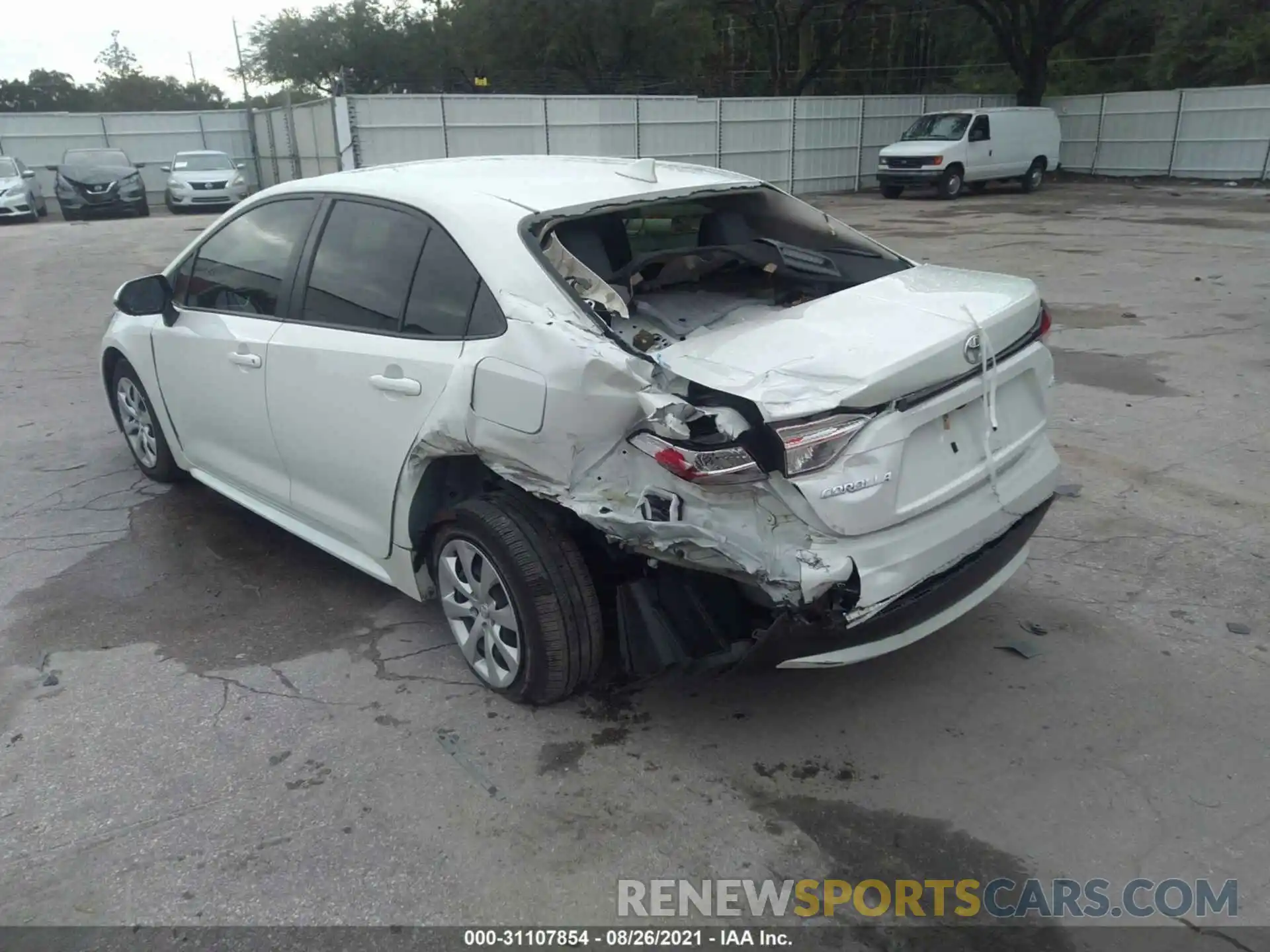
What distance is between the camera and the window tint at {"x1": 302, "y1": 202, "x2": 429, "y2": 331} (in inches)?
139

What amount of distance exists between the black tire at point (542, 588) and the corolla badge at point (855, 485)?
0.90m

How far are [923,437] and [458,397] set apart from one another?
148cm

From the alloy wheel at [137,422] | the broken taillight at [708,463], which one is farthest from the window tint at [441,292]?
the alloy wheel at [137,422]

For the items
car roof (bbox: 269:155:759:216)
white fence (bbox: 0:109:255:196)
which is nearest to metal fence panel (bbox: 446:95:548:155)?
white fence (bbox: 0:109:255:196)

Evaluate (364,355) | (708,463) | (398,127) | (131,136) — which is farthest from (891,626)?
(131,136)

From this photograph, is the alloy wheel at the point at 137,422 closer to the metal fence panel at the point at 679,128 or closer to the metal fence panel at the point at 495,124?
the metal fence panel at the point at 495,124

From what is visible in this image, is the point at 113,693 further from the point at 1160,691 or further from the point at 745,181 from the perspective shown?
the point at 1160,691

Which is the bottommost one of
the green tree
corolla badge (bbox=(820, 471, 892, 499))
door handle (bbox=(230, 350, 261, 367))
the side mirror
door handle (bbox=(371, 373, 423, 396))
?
corolla badge (bbox=(820, 471, 892, 499))

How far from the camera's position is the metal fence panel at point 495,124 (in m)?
20.8

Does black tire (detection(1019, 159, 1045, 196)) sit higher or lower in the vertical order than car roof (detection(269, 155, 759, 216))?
lower

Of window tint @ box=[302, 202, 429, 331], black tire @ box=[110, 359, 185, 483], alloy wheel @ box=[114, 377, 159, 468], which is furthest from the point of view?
alloy wheel @ box=[114, 377, 159, 468]

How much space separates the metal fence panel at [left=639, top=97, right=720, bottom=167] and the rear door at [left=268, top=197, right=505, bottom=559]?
20036 millimetres

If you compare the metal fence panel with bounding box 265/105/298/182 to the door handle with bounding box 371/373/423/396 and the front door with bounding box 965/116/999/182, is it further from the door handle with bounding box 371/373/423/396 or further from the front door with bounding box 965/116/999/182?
the door handle with bounding box 371/373/423/396

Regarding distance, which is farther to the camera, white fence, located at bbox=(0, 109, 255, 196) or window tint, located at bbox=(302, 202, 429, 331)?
white fence, located at bbox=(0, 109, 255, 196)
